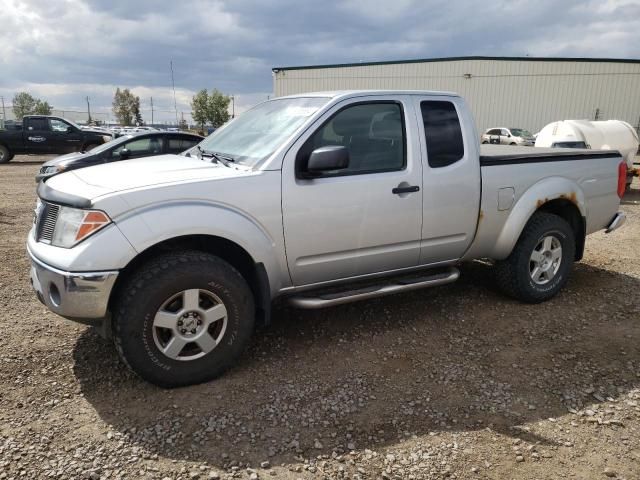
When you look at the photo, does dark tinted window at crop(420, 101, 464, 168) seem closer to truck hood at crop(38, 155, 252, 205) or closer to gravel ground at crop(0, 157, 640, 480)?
gravel ground at crop(0, 157, 640, 480)

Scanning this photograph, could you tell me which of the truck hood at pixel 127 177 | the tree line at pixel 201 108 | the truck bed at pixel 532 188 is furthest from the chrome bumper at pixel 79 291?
the tree line at pixel 201 108

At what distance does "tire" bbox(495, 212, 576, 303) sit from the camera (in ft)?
14.3

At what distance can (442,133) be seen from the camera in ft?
12.8

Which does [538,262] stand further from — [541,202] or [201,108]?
[201,108]

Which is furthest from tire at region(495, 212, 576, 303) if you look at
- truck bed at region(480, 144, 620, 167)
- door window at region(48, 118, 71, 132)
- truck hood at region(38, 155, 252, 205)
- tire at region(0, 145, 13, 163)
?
tire at region(0, 145, 13, 163)

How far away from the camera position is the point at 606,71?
3275 cm

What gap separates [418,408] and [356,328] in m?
1.15

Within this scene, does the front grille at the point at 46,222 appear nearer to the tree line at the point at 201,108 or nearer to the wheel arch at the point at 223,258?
the wheel arch at the point at 223,258

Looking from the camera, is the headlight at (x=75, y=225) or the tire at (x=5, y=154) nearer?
the headlight at (x=75, y=225)

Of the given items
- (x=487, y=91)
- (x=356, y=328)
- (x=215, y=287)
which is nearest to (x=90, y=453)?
(x=215, y=287)

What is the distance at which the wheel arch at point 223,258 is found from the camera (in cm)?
297

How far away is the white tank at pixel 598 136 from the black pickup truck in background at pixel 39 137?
1604 centimetres

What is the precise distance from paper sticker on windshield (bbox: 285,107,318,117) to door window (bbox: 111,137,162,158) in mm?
7336

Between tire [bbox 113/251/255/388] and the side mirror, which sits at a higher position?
the side mirror
